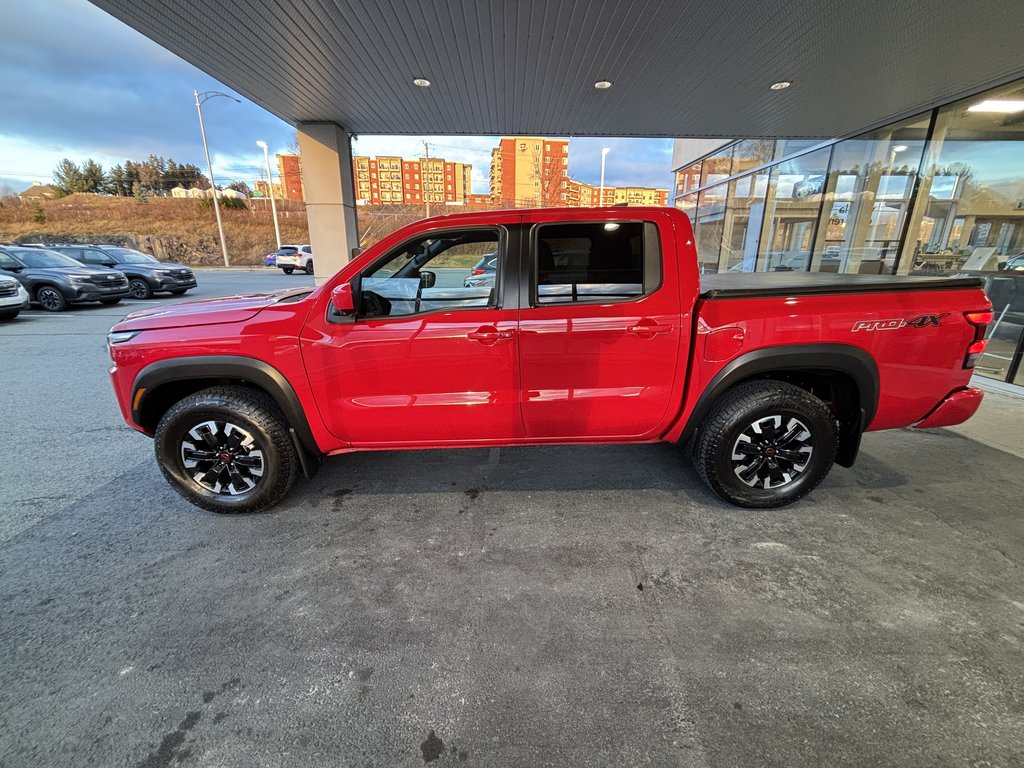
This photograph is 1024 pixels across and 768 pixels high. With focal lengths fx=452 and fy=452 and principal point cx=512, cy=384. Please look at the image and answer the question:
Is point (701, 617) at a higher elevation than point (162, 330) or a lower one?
lower

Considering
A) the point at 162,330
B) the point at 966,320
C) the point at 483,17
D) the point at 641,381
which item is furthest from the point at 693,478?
the point at 483,17

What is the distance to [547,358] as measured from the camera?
2889mm

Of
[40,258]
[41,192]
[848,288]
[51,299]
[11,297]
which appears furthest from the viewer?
[41,192]

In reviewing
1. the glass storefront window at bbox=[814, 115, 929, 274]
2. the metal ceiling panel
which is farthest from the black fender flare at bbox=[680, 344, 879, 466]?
the glass storefront window at bbox=[814, 115, 929, 274]

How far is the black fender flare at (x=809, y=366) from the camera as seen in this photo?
2.83 m

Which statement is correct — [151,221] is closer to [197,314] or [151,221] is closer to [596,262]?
[197,314]

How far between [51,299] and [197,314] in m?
12.6

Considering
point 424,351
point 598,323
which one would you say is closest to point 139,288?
point 424,351

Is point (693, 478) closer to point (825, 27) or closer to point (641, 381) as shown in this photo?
point (641, 381)

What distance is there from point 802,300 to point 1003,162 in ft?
22.7

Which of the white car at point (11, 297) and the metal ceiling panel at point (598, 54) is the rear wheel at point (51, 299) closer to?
A: the white car at point (11, 297)

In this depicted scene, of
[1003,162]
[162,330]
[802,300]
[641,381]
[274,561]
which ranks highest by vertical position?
[1003,162]

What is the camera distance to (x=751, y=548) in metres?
2.71

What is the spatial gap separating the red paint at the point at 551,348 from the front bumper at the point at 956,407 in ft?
0.04
